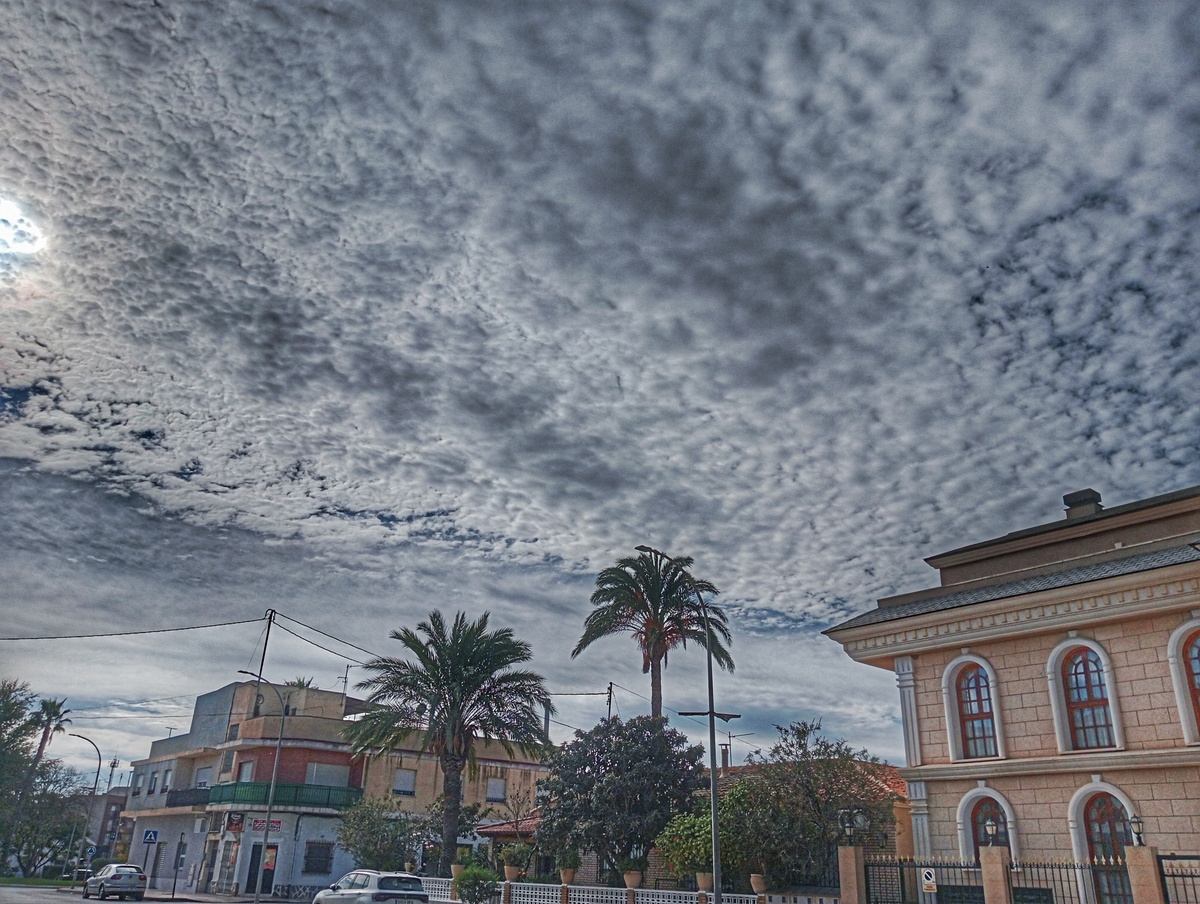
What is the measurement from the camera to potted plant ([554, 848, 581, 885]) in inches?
1263

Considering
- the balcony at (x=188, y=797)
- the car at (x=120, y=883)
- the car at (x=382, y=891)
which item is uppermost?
the balcony at (x=188, y=797)

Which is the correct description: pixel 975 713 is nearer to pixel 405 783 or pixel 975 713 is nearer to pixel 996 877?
pixel 996 877

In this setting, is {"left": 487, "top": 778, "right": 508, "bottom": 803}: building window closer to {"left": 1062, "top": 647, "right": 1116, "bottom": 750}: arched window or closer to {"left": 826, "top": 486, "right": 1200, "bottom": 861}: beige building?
{"left": 826, "top": 486, "right": 1200, "bottom": 861}: beige building

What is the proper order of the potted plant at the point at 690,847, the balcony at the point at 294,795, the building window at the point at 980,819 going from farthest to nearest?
the balcony at the point at 294,795 < the potted plant at the point at 690,847 < the building window at the point at 980,819

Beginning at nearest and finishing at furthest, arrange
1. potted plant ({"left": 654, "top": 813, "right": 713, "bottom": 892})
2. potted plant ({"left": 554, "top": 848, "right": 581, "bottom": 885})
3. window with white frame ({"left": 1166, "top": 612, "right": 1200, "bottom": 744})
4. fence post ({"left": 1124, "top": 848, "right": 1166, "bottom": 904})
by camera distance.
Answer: fence post ({"left": 1124, "top": 848, "right": 1166, "bottom": 904})
window with white frame ({"left": 1166, "top": 612, "right": 1200, "bottom": 744})
potted plant ({"left": 654, "top": 813, "right": 713, "bottom": 892})
potted plant ({"left": 554, "top": 848, "right": 581, "bottom": 885})

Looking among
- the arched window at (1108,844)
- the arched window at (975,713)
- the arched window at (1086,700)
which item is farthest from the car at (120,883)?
the arched window at (1086,700)

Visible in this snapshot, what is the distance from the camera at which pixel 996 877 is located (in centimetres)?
1947

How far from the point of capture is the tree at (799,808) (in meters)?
25.0

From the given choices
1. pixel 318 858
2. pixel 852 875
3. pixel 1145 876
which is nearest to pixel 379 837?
pixel 318 858

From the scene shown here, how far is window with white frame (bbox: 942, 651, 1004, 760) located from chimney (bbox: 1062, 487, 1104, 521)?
260 inches

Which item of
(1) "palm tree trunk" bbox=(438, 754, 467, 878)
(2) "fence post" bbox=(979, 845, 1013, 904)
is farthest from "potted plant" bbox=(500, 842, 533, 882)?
(2) "fence post" bbox=(979, 845, 1013, 904)

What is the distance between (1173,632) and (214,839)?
155 feet

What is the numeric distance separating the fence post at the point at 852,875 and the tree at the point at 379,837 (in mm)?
23857

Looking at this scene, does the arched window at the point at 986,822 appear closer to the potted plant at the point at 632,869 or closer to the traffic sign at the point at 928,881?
the traffic sign at the point at 928,881
